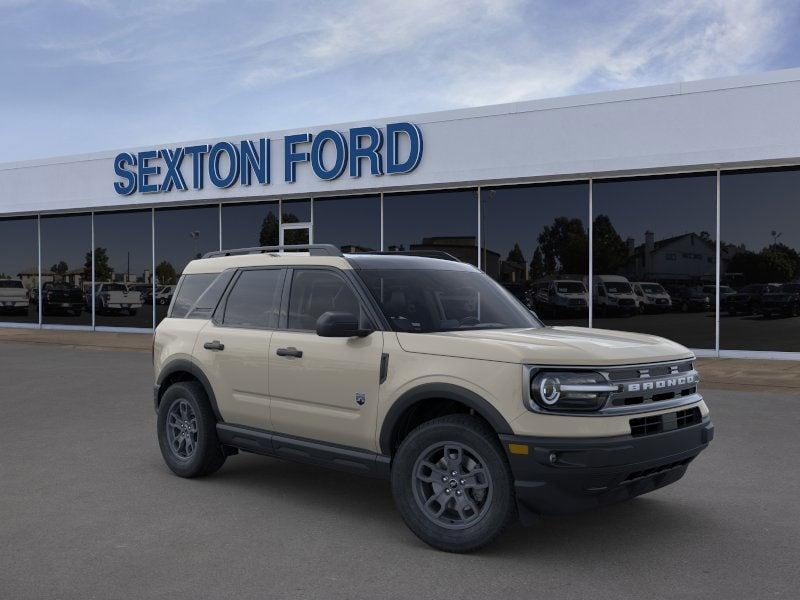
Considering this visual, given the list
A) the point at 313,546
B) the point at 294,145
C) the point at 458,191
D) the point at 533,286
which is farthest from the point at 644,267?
the point at 313,546

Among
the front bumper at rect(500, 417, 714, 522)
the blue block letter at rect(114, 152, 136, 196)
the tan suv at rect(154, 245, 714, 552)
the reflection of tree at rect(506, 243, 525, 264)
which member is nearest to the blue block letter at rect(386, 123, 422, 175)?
the reflection of tree at rect(506, 243, 525, 264)

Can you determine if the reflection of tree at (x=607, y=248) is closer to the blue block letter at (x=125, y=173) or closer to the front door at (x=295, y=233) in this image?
the front door at (x=295, y=233)

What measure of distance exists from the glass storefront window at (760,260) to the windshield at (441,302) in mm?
10918

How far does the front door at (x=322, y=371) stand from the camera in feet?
17.2

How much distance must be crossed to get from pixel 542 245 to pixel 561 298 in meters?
1.20

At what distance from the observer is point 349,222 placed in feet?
65.5

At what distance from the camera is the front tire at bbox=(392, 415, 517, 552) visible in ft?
14.9

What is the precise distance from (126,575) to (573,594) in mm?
2327

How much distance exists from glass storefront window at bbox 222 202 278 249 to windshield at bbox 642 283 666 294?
9.54 m

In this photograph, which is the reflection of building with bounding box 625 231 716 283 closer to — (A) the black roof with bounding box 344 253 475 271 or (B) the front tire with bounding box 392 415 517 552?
(A) the black roof with bounding box 344 253 475 271

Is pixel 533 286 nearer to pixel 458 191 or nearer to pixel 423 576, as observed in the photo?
pixel 458 191

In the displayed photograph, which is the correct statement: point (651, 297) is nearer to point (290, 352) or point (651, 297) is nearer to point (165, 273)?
point (290, 352)

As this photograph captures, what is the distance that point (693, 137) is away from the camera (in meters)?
15.1

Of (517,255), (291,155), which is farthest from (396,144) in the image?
(517,255)
